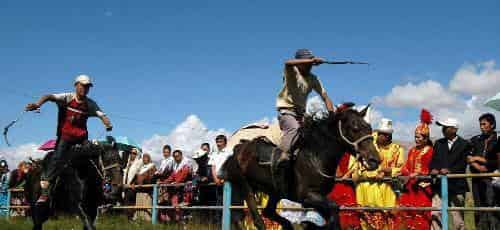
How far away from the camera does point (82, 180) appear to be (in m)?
10.8

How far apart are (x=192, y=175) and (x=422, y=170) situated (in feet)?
22.2

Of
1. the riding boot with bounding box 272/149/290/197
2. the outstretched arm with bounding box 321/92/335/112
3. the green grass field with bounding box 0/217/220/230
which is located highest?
the outstretched arm with bounding box 321/92/335/112

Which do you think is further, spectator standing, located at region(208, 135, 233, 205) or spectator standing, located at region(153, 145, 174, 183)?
spectator standing, located at region(153, 145, 174, 183)

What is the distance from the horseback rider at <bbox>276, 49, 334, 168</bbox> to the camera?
9.62m

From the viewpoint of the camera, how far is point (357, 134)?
8867 millimetres

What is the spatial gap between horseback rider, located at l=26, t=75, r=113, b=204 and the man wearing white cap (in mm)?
5562

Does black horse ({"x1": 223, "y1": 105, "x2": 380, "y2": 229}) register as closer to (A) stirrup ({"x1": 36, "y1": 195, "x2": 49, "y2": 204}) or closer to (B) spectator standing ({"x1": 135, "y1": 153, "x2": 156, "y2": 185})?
(A) stirrup ({"x1": 36, "y1": 195, "x2": 49, "y2": 204})

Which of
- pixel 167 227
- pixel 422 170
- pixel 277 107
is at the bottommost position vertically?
pixel 167 227

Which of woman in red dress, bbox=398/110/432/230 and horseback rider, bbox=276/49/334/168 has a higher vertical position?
horseback rider, bbox=276/49/334/168

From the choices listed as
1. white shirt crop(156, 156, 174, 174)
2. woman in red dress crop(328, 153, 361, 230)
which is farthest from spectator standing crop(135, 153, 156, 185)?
A: woman in red dress crop(328, 153, 361, 230)

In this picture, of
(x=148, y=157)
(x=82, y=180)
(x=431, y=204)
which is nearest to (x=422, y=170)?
(x=431, y=204)

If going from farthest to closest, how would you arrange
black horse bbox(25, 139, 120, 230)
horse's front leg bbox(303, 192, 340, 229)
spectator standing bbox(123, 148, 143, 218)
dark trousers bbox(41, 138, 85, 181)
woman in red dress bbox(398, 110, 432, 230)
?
spectator standing bbox(123, 148, 143, 218) → dark trousers bbox(41, 138, 85, 181) → black horse bbox(25, 139, 120, 230) → woman in red dress bbox(398, 110, 432, 230) → horse's front leg bbox(303, 192, 340, 229)

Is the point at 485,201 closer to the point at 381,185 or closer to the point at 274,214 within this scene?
the point at 381,185

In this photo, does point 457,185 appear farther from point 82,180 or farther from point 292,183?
point 82,180
